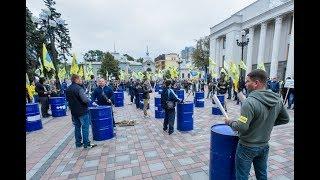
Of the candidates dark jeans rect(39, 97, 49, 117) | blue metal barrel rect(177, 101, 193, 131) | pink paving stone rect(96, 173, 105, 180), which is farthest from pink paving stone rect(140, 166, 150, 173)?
dark jeans rect(39, 97, 49, 117)

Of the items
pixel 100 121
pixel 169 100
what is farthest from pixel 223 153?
pixel 100 121

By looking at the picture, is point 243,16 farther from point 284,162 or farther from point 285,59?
point 284,162

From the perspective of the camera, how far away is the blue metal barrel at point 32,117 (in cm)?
872

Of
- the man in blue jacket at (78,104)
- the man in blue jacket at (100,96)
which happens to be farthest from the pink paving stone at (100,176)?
the man in blue jacket at (100,96)

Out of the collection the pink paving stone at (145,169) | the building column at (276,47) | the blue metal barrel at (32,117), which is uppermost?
the building column at (276,47)

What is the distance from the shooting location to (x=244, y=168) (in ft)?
9.87

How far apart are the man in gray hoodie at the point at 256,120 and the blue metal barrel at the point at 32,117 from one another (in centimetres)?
822

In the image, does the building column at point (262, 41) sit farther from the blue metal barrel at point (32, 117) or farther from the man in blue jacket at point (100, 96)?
the blue metal barrel at point (32, 117)

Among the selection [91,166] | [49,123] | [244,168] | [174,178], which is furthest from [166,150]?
[49,123]

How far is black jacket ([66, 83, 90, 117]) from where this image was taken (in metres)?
6.15

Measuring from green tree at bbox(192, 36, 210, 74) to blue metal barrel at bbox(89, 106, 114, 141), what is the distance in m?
46.7

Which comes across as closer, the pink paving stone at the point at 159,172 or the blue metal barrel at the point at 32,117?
the pink paving stone at the point at 159,172

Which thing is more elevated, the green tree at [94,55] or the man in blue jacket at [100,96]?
the green tree at [94,55]
